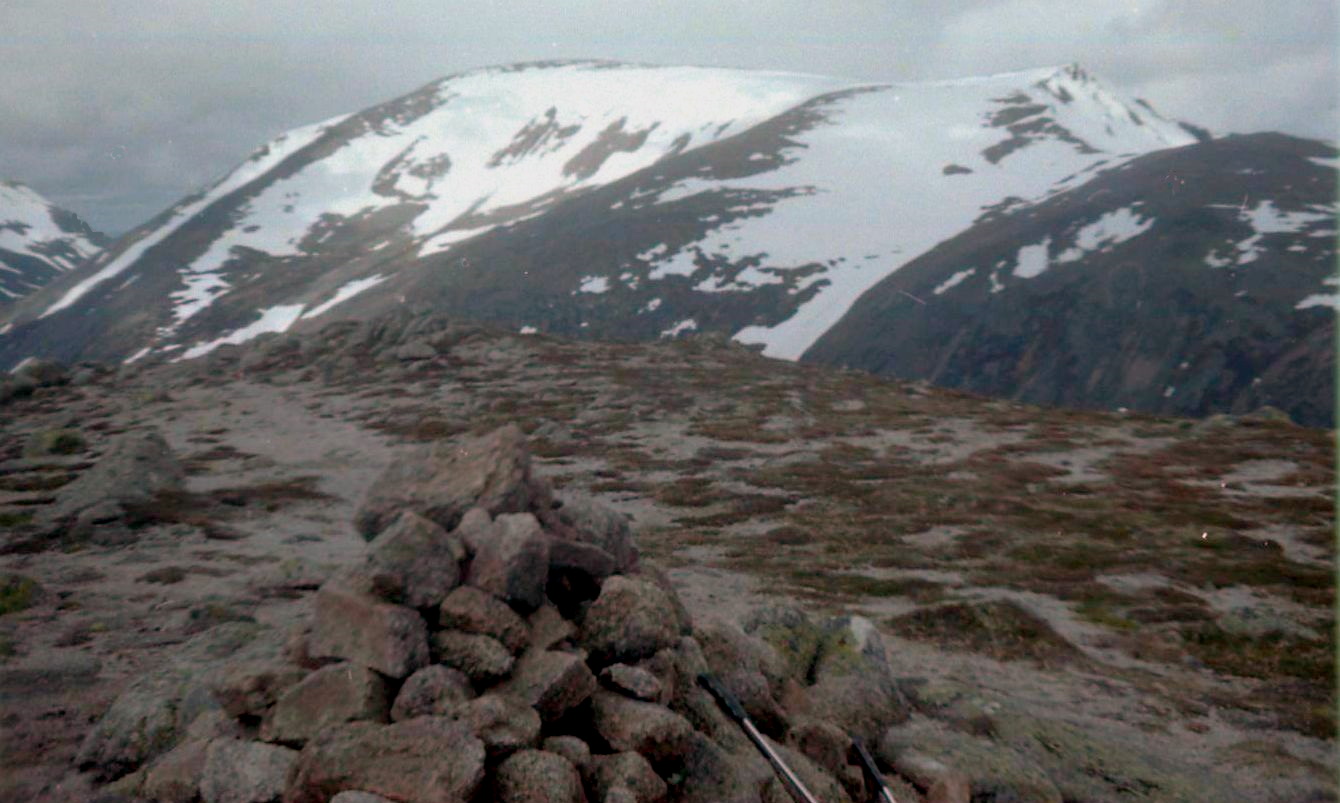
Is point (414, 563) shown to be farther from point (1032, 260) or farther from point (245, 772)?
point (1032, 260)

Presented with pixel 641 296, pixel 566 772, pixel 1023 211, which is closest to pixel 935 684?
pixel 566 772

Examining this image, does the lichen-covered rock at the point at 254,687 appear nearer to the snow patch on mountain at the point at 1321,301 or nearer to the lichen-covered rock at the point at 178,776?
the lichen-covered rock at the point at 178,776

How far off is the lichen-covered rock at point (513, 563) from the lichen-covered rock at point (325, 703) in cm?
152

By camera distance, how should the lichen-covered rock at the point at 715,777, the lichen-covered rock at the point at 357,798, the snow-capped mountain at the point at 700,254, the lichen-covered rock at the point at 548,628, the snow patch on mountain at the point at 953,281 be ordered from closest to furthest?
the lichen-covered rock at the point at 357,798 → the lichen-covered rock at the point at 715,777 → the lichen-covered rock at the point at 548,628 → the snow patch on mountain at the point at 953,281 → the snow-capped mountain at the point at 700,254

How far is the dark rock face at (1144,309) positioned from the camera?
6969 cm

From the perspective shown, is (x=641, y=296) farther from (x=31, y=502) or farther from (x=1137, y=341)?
(x=31, y=502)

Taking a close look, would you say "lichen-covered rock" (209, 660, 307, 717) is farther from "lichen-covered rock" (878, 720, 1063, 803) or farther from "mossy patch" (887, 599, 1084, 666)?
"mossy patch" (887, 599, 1084, 666)

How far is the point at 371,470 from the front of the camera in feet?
95.1

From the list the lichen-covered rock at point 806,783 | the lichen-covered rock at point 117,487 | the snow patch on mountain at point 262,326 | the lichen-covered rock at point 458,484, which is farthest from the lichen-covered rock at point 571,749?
the snow patch on mountain at point 262,326

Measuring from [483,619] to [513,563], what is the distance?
0.73 metres

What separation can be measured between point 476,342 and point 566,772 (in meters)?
54.6

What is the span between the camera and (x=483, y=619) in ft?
25.9

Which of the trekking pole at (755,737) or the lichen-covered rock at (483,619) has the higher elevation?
the lichen-covered rock at (483,619)

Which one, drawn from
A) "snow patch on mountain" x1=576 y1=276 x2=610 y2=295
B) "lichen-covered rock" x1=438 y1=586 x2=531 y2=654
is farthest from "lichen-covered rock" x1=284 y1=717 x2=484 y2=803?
"snow patch on mountain" x1=576 y1=276 x2=610 y2=295
